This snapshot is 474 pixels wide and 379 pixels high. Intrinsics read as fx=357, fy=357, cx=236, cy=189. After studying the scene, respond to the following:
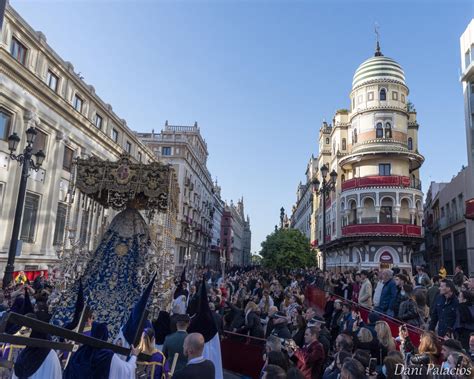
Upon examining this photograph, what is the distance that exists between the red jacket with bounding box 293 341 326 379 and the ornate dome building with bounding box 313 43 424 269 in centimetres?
2950

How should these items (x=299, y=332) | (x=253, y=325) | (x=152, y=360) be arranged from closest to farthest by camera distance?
(x=152, y=360), (x=299, y=332), (x=253, y=325)

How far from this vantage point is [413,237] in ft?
108

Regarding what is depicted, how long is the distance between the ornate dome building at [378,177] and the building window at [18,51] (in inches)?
1140

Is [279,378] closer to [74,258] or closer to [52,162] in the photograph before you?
[74,258]

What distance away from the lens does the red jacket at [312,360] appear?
19.0 feet

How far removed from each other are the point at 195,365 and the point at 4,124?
1911 cm

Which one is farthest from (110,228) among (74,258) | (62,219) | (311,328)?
(62,219)

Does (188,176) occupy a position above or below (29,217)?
above

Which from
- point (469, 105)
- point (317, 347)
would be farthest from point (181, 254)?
point (317, 347)

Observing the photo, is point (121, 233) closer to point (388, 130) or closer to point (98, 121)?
point (98, 121)

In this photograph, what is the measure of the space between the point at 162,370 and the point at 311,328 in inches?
101

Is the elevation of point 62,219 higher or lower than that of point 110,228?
higher

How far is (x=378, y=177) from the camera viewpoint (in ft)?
113

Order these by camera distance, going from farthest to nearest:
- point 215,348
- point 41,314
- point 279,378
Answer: point 41,314 < point 215,348 < point 279,378
